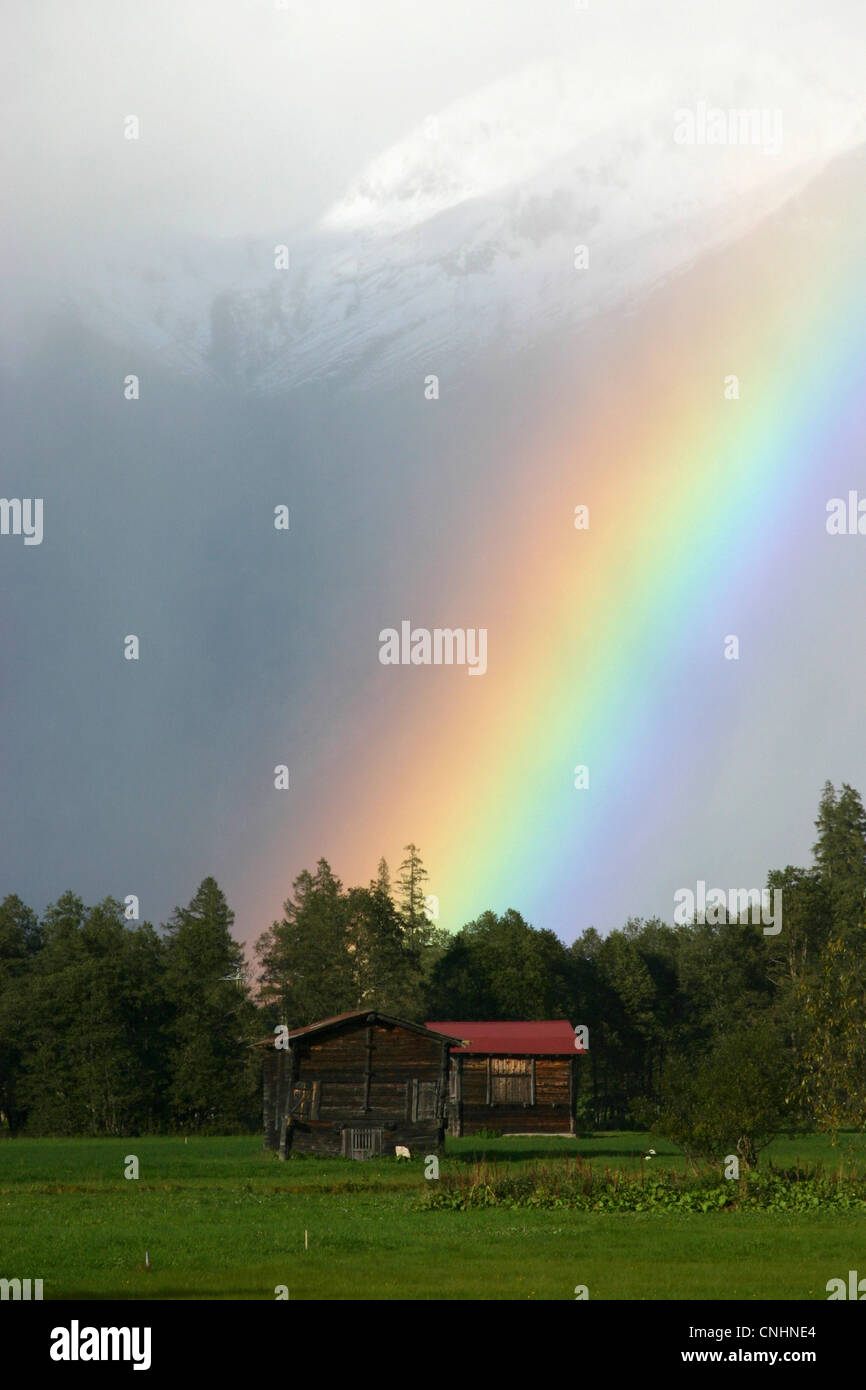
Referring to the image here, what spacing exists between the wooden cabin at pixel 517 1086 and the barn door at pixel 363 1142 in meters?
18.0

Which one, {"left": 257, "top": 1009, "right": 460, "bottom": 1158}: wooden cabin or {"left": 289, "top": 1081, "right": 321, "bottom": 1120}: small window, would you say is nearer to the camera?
{"left": 257, "top": 1009, "right": 460, "bottom": 1158}: wooden cabin

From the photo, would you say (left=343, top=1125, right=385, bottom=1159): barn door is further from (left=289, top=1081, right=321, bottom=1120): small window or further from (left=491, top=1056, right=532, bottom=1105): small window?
(left=491, top=1056, right=532, bottom=1105): small window

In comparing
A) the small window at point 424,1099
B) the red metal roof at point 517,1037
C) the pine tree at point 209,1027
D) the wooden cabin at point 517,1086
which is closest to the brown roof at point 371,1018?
the small window at point 424,1099

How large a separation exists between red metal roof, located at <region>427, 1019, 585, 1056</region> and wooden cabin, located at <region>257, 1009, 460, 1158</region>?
1576 cm

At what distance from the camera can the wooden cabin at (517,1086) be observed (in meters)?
71.2

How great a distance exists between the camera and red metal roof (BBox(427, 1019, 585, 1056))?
71.7 m

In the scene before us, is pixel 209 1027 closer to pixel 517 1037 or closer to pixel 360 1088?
pixel 517 1037

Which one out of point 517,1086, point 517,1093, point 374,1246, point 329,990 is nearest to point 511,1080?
point 517,1086

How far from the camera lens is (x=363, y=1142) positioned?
173 feet

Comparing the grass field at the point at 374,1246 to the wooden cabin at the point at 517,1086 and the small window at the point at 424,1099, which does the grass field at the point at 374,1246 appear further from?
the wooden cabin at the point at 517,1086

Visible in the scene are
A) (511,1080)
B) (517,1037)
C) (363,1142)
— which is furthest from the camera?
(517,1037)

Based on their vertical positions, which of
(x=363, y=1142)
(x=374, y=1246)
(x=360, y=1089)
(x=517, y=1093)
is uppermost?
(x=374, y=1246)

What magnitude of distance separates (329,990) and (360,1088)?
48395 mm

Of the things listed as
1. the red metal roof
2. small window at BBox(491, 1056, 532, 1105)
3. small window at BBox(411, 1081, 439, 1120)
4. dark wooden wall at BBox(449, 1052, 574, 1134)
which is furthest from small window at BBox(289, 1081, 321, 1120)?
small window at BBox(491, 1056, 532, 1105)
